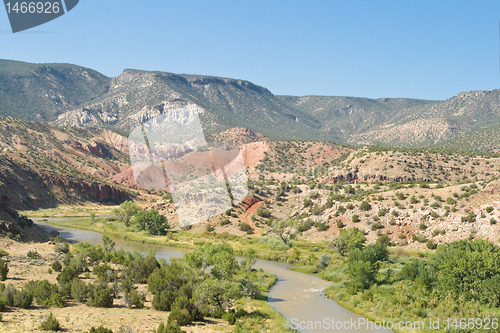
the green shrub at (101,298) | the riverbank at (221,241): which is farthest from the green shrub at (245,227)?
the green shrub at (101,298)

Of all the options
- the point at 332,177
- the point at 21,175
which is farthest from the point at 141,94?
the point at 332,177

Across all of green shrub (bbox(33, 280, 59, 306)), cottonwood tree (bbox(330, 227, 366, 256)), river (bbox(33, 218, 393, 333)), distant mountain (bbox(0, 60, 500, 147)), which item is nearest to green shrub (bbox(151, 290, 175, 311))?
green shrub (bbox(33, 280, 59, 306))

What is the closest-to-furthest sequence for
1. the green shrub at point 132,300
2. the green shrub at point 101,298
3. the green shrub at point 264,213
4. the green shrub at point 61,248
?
1. the green shrub at point 101,298
2. the green shrub at point 132,300
3. the green shrub at point 61,248
4. the green shrub at point 264,213

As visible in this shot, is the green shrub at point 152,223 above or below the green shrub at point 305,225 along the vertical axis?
above

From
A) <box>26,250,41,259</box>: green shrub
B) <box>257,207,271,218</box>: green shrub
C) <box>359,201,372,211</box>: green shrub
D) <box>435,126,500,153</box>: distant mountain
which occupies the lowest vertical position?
<box>257,207,271,218</box>: green shrub

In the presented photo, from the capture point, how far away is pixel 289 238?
5322 cm

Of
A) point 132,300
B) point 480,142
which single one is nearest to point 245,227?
point 132,300

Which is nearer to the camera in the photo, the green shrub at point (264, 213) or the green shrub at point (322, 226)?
the green shrub at point (322, 226)

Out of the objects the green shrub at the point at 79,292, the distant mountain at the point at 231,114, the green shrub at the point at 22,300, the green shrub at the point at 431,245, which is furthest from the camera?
the distant mountain at the point at 231,114

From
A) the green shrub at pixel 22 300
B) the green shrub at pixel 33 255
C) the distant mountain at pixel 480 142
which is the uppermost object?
the distant mountain at pixel 480 142

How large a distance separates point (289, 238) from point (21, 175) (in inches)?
2673

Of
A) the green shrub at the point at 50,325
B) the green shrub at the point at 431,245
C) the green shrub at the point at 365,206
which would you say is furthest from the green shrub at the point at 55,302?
the green shrub at the point at 365,206

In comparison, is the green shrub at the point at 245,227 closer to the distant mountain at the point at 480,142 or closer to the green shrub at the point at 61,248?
the green shrub at the point at 61,248

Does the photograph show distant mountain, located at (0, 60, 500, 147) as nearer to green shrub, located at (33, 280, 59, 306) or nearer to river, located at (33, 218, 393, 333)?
river, located at (33, 218, 393, 333)
